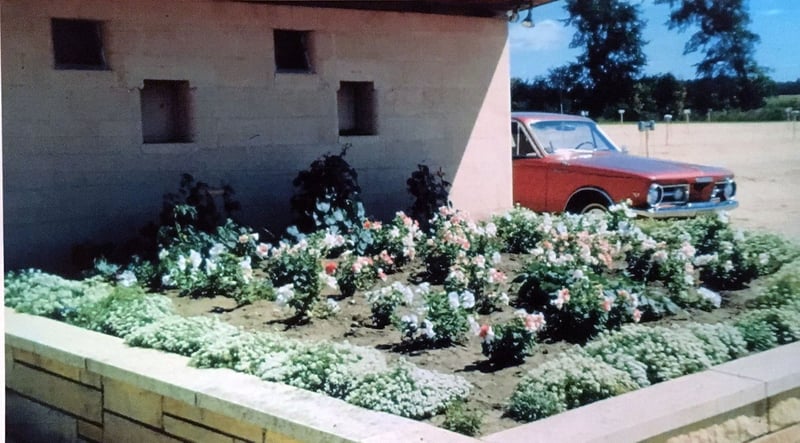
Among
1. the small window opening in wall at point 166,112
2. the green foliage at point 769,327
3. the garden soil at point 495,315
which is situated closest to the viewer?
the garden soil at point 495,315

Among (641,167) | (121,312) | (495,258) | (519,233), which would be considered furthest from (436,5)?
(121,312)

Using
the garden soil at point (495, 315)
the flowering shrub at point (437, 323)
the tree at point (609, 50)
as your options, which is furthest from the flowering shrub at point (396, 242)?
the tree at point (609, 50)

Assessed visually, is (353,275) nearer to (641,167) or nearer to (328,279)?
(328,279)

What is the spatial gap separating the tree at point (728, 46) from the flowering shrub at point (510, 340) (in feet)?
4.46

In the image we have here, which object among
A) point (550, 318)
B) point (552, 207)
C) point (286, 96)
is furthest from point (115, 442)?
point (552, 207)

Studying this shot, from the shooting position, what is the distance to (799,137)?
4.11 meters

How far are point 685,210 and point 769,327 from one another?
13.4 ft

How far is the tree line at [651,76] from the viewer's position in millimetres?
3609

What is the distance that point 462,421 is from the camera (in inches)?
132

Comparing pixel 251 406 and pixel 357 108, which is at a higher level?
pixel 357 108

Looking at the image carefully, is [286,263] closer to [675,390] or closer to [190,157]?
[190,157]

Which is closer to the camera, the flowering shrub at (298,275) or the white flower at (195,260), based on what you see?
the flowering shrub at (298,275)

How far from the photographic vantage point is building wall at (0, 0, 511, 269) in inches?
257

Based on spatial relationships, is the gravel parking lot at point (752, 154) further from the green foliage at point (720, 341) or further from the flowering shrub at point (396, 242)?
the flowering shrub at point (396, 242)
